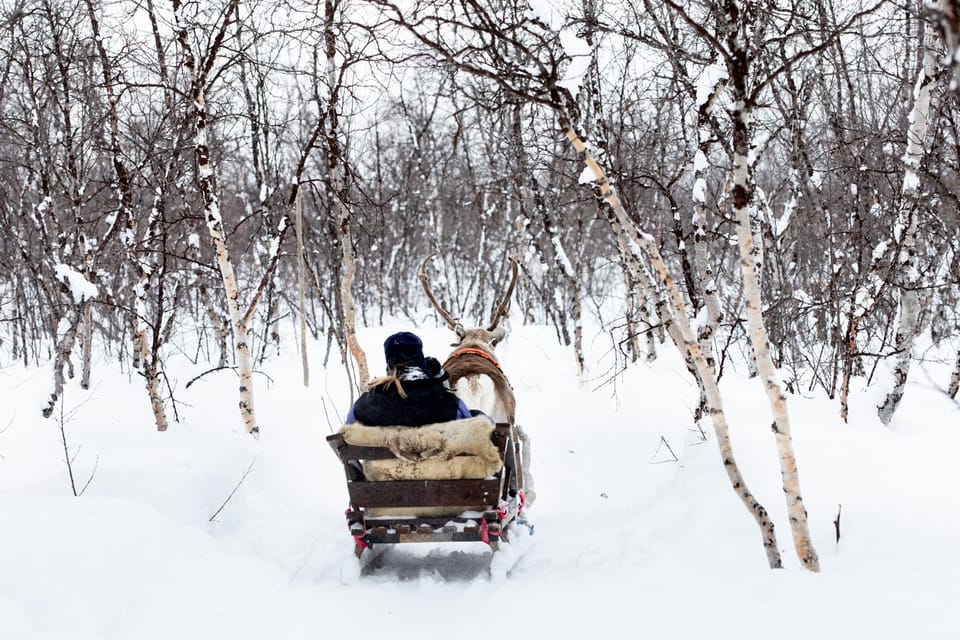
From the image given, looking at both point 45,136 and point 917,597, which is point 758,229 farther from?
point 45,136

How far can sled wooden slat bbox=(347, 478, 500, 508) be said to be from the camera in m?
4.71

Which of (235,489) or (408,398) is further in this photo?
(235,489)

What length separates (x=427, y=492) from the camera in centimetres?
474

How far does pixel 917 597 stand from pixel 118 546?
425 centimetres

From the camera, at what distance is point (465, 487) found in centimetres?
472

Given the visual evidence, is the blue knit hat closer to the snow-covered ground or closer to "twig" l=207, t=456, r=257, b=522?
the snow-covered ground

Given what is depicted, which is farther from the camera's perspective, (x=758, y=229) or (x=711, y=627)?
(x=758, y=229)

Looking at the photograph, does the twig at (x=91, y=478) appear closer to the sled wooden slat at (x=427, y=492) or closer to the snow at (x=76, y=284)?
the sled wooden slat at (x=427, y=492)

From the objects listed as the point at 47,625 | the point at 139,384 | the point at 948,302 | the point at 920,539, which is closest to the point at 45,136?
the point at 139,384

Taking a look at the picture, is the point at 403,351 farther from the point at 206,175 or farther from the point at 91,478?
the point at 206,175

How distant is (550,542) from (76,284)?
5434 mm

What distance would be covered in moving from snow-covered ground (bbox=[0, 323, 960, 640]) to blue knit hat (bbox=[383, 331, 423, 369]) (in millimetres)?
1432

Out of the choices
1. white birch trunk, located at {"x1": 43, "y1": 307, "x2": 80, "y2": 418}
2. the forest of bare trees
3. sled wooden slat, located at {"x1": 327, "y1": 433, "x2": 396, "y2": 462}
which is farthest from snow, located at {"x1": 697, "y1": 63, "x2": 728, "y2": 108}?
white birch trunk, located at {"x1": 43, "y1": 307, "x2": 80, "y2": 418}

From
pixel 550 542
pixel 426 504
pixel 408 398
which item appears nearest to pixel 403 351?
pixel 408 398
